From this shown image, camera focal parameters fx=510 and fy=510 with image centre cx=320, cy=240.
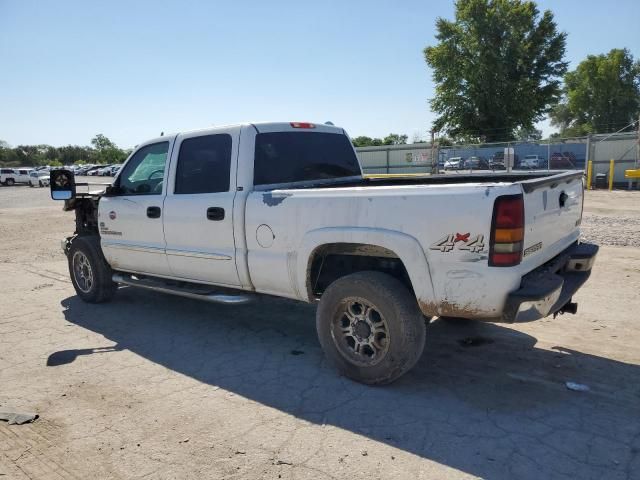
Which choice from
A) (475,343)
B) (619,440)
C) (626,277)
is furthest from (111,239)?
(626,277)

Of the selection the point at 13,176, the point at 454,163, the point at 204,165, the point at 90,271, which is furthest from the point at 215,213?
the point at 13,176

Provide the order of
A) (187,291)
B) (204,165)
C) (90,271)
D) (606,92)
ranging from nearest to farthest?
(204,165) → (187,291) → (90,271) → (606,92)

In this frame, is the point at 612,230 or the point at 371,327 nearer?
the point at 371,327

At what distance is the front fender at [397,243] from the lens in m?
3.35

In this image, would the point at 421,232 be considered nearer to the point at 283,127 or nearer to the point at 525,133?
the point at 283,127

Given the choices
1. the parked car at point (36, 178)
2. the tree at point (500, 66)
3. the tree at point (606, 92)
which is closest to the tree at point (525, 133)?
the tree at point (500, 66)

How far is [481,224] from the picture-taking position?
3084 mm

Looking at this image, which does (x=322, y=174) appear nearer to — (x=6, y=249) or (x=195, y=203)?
(x=195, y=203)

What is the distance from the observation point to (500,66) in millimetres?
44500

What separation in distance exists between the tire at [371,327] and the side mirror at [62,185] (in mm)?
3893

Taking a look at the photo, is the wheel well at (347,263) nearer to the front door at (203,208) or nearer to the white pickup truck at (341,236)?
the white pickup truck at (341,236)

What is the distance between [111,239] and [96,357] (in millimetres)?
1693

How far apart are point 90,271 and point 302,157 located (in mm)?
3201

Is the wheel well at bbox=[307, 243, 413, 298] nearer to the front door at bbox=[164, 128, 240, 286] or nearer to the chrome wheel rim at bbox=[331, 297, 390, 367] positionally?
the chrome wheel rim at bbox=[331, 297, 390, 367]
